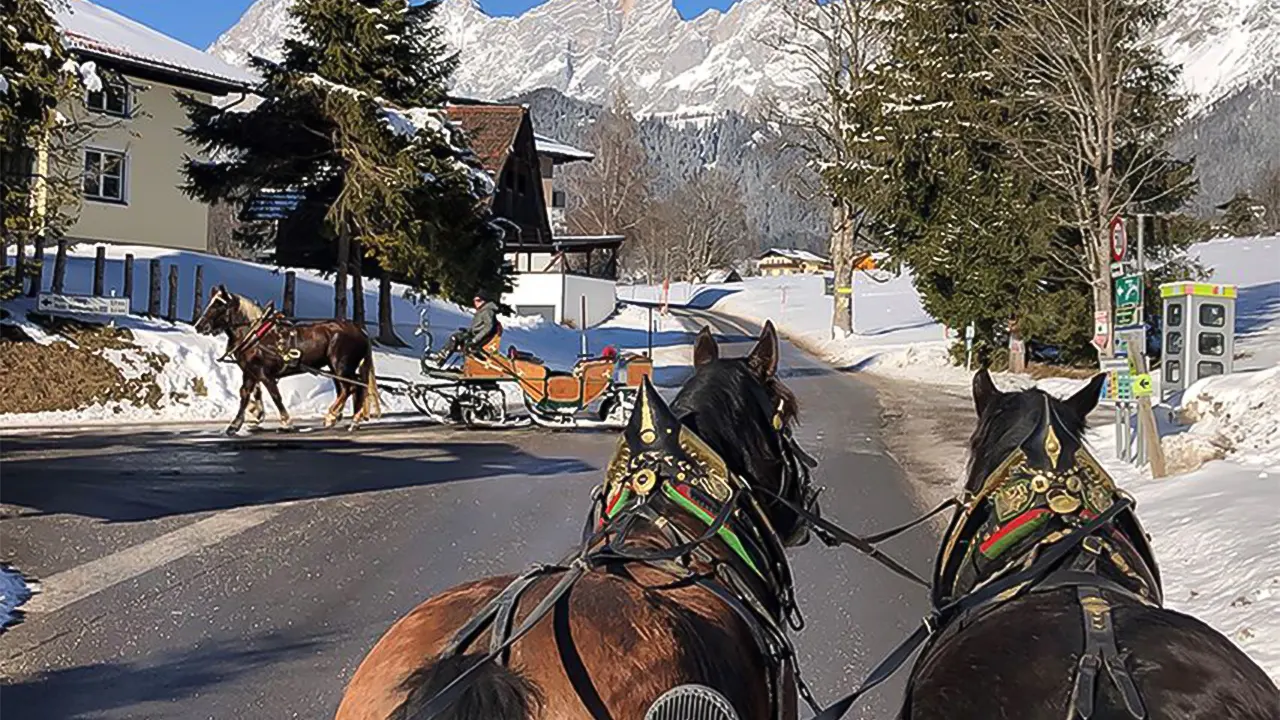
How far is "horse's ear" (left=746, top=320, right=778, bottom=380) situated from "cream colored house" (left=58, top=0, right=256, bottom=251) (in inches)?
1225

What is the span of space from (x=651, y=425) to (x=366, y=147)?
20.4 m

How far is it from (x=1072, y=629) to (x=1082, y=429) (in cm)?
123

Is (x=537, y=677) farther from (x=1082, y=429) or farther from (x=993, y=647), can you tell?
(x=1082, y=429)

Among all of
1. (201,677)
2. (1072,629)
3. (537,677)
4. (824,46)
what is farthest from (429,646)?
(824,46)

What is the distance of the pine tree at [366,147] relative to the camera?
22.2 m

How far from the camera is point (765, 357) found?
12.7ft

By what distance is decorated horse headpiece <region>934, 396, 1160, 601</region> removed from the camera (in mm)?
3133

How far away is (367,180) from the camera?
21984 mm

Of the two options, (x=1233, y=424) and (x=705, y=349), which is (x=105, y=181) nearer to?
(x=1233, y=424)

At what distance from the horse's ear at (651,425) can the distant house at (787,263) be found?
104768 millimetres

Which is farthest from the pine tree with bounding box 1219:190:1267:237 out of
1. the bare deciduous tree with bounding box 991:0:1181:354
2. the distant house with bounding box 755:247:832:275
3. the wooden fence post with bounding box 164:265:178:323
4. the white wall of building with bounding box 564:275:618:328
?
the wooden fence post with bounding box 164:265:178:323

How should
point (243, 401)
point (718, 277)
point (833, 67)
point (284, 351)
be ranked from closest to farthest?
point (243, 401) → point (284, 351) → point (833, 67) → point (718, 277)

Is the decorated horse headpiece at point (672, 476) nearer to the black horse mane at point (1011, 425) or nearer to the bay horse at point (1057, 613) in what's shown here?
the bay horse at point (1057, 613)

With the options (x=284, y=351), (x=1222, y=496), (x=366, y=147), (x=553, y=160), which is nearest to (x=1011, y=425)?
(x=1222, y=496)
